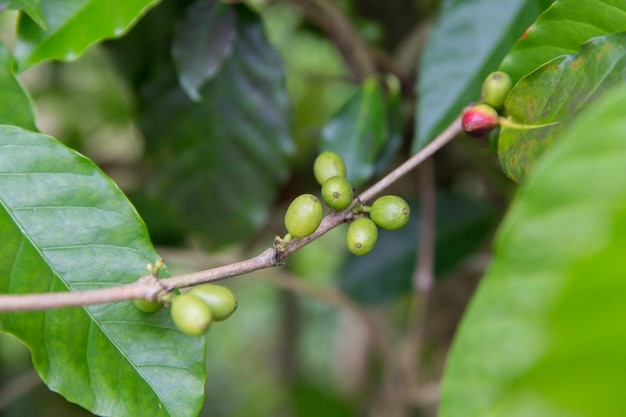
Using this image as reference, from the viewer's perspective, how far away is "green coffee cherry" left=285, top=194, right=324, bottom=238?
45cm

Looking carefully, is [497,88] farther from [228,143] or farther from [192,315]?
[228,143]

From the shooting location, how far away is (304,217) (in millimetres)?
447

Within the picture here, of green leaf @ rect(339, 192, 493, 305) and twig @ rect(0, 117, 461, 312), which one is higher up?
green leaf @ rect(339, 192, 493, 305)

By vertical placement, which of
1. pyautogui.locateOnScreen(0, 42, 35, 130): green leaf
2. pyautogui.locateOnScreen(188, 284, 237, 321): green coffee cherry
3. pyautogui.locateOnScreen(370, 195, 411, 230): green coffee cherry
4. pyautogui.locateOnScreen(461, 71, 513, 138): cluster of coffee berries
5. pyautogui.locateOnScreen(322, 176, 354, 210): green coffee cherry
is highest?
pyautogui.locateOnScreen(0, 42, 35, 130): green leaf

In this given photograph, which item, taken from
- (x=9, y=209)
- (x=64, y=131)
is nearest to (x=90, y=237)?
(x=9, y=209)

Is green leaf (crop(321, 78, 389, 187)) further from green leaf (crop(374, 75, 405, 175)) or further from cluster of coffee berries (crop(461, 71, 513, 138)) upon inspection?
cluster of coffee berries (crop(461, 71, 513, 138))

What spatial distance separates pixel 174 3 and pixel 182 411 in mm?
661

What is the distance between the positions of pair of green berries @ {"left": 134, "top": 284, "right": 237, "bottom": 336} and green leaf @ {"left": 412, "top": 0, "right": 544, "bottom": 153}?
0.35 meters

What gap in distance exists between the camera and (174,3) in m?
0.95

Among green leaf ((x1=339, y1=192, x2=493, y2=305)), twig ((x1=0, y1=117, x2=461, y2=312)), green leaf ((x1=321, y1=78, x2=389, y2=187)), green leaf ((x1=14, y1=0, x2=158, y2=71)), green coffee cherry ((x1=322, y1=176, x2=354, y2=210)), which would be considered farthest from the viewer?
green leaf ((x1=339, y1=192, x2=493, y2=305))

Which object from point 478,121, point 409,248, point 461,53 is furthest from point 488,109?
point 409,248

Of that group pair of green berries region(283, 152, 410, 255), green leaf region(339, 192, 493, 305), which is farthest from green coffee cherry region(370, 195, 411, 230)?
green leaf region(339, 192, 493, 305)

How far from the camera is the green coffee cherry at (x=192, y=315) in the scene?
386mm

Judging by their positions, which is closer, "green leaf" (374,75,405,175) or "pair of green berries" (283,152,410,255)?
"pair of green berries" (283,152,410,255)
